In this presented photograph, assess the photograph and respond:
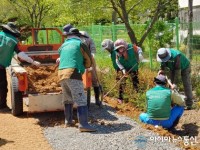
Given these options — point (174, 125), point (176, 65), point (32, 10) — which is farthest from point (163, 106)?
point (32, 10)

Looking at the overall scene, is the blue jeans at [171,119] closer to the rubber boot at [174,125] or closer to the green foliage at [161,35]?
the rubber boot at [174,125]

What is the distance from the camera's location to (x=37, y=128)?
6.89 m

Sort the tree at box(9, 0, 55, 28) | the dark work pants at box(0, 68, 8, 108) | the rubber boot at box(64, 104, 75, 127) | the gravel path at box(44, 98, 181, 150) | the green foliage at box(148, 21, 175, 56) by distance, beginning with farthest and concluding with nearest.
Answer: the tree at box(9, 0, 55, 28), the green foliage at box(148, 21, 175, 56), the dark work pants at box(0, 68, 8, 108), the rubber boot at box(64, 104, 75, 127), the gravel path at box(44, 98, 181, 150)

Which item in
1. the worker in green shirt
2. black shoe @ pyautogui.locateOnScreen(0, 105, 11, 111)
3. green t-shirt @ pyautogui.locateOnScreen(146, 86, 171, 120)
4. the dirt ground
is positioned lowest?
the dirt ground

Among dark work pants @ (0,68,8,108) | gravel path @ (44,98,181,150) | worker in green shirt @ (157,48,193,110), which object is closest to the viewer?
gravel path @ (44,98,181,150)

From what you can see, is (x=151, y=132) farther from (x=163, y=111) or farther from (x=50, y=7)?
(x=50, y=7)

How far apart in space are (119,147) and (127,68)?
3.52 m

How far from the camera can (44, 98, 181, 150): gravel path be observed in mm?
5668

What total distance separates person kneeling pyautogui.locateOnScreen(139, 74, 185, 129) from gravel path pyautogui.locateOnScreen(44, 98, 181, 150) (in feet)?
1.13

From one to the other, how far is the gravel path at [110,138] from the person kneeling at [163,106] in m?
0.34

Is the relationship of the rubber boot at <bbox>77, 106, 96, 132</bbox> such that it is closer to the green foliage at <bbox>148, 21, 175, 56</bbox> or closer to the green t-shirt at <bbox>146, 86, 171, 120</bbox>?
the green t-shirt at <bbox>146, 86, 171, 120</bbox>

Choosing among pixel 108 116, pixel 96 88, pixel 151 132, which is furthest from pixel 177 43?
A: pixel 151 132

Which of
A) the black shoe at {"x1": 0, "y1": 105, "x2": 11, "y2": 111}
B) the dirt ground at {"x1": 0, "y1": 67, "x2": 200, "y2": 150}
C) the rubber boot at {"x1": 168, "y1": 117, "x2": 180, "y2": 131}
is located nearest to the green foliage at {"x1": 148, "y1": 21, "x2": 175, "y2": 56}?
the dirt ground at {"x1": 0, "y1": 67, "x2": 200, "y2": 150}

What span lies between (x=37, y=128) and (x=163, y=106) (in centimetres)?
223
